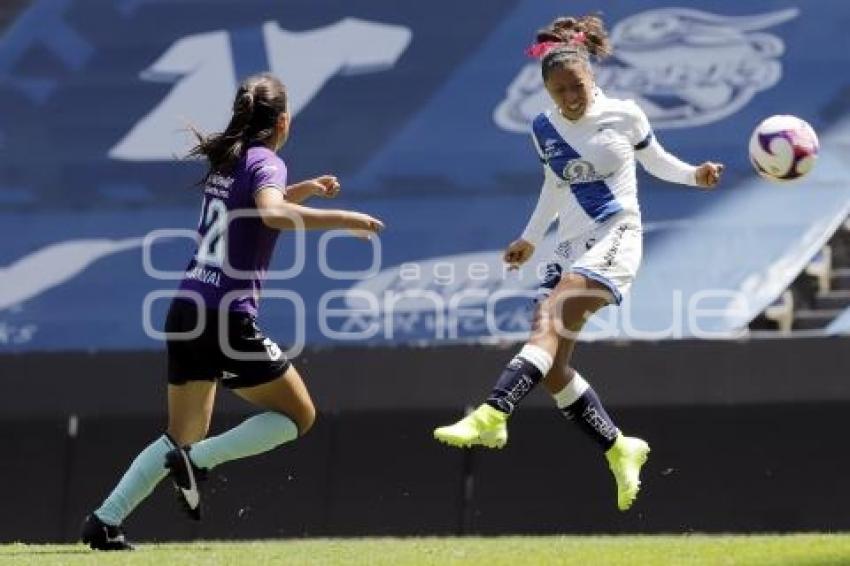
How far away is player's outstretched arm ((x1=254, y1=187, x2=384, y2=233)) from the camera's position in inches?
271

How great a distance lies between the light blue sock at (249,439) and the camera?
733 centimetres

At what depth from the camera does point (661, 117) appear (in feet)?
43.1

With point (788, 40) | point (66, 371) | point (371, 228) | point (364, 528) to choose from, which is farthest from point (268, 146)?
point (788, 40)

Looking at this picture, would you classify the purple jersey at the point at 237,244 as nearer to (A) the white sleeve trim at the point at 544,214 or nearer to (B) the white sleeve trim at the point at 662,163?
(A) the white sleeve trim at the point at 544,214

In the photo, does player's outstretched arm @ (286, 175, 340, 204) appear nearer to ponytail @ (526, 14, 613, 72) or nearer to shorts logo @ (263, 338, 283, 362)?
shorts logo @ (263, 338, 283, 362)

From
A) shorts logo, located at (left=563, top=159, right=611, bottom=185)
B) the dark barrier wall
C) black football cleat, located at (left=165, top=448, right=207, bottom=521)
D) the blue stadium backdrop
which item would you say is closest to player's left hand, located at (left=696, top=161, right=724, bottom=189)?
shorts logo, located at (left=563, top=159, right=611, bottom=185)

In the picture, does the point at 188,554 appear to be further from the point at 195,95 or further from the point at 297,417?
the point at 195,95

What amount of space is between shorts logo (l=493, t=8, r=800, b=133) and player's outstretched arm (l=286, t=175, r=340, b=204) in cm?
572

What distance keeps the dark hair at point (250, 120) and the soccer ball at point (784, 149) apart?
196cm

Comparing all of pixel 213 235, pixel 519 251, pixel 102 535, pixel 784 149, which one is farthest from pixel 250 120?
pixel 784 149

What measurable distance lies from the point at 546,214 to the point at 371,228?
→ 123cm

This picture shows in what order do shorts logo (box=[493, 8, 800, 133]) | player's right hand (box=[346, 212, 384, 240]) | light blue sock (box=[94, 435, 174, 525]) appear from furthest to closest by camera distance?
shorts logo (box=[493, 8, 800, 133]) < light blue sock (box=[94, 435, 174, 525]) < player's right hand (box=[346, 212, 384, 240])

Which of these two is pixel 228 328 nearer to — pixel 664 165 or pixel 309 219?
pixel 309 219

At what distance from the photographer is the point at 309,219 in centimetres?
689
